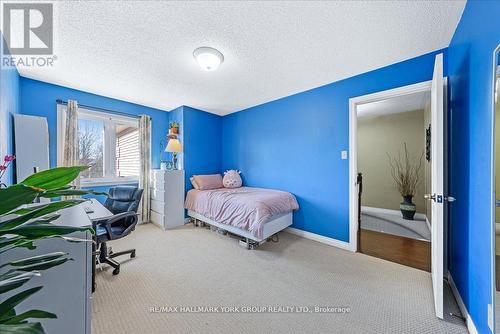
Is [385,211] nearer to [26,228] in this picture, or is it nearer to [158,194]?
[158,194]

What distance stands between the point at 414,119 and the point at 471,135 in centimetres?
357

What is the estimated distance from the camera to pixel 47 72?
2623 mm

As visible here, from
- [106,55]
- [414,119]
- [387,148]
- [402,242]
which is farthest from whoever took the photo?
[387,148]

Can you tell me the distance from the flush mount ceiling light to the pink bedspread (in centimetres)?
174

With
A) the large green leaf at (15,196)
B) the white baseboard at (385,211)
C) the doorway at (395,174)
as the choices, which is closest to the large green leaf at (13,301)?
the large green leaf at (15,196)

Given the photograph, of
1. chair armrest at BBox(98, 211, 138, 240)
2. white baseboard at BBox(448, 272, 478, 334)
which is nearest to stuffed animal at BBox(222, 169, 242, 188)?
chair armrest at BBox(98, 211, 138, 240)

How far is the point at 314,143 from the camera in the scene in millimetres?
3113

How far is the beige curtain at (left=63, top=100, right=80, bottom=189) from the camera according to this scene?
3057 mm

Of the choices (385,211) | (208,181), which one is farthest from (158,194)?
(385,211)

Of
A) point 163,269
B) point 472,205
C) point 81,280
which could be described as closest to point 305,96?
point 472,205

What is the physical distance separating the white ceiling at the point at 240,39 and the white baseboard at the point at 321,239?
224 cm

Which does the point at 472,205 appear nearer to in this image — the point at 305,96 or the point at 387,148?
the point at 305,96

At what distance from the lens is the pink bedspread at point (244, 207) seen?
261 cm

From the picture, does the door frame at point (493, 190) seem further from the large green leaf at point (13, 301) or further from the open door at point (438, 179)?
the large green leaf at point (13, 301)
